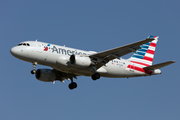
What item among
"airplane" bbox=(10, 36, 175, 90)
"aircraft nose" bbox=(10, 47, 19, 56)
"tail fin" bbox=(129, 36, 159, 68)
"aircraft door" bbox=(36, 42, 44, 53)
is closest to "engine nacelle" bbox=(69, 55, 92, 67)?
"airplane" bbox=(10, 36, 175, 90)

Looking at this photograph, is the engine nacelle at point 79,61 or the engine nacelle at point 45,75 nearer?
the engine nacelle at point 79,61

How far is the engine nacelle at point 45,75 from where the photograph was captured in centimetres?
3809

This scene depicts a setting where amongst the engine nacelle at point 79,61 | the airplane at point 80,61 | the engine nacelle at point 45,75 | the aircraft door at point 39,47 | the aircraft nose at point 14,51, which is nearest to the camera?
the aircraft nose at point 14,51

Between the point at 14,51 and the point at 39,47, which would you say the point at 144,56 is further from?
the point at 14,51

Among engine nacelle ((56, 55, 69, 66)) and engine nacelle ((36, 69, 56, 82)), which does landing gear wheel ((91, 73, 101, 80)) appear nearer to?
engine nacelle ((56, 55, 69, 66))

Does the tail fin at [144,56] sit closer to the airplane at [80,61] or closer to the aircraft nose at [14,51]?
the airplane at [80,61]

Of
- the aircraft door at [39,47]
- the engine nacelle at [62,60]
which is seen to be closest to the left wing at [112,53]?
the engine nacelle at [62,60]

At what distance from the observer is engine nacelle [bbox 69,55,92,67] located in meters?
33.1

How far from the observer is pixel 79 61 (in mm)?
33281

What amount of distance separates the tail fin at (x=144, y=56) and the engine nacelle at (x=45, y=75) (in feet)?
35.3

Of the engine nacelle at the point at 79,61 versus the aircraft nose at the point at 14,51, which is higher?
the aircraft nose at the point at 14,51

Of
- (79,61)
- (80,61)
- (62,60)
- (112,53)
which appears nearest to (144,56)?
(112,53)

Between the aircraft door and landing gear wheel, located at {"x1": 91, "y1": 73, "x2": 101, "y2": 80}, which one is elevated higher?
the aircraft door

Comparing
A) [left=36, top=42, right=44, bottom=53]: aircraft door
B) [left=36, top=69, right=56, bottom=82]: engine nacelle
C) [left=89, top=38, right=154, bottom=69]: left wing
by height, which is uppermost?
[left=36, top=42, right=44, bottom=53]: aircraft door
